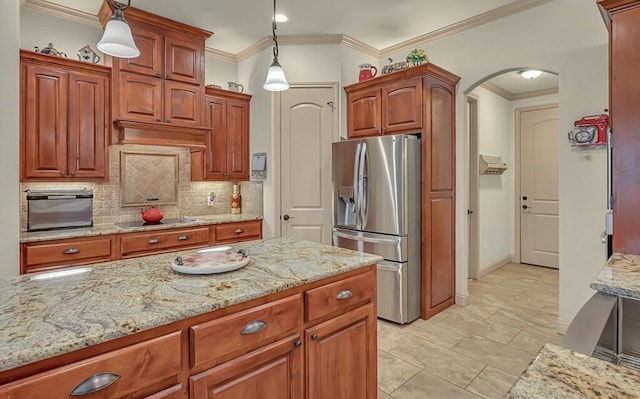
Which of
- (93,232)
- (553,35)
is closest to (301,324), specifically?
(93,232)

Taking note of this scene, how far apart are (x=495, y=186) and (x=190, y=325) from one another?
202 inches

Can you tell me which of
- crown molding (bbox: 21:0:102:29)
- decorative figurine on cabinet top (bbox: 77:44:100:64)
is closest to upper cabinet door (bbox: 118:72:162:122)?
decorative figurine on cabinet top (bbox: 77:44:100:64)

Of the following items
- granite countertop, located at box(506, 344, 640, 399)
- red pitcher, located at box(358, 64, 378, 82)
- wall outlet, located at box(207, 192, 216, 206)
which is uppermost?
red pitcher, located at box(358, 64, 378, 82)

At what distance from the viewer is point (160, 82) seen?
11.2ft

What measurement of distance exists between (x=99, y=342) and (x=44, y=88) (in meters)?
2.93

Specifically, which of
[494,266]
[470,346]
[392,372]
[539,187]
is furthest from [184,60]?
[539,187]

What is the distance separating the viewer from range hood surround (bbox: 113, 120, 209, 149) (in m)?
3.27

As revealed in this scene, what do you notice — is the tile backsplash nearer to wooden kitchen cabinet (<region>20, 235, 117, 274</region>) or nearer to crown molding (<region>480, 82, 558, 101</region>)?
wooden kitchen cabinet (<region>20, 235, 117, 274</region>)

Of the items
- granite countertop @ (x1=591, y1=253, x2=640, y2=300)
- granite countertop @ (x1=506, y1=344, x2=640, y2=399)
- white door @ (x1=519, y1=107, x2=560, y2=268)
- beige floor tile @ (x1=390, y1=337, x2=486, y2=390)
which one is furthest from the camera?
white door @ (x1=519, y1=107, x2=560, y2=268)

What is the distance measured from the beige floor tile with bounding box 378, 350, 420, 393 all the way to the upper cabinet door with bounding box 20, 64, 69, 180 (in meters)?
3.10

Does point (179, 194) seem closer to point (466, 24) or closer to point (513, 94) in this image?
point (466, 24)

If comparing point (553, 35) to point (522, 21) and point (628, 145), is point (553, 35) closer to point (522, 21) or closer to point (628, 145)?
point (522, 21)

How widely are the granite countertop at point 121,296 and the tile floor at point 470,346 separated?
112 cm

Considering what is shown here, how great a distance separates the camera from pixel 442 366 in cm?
254
